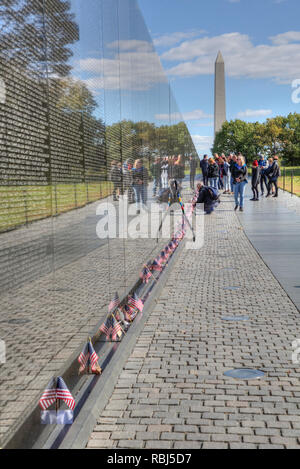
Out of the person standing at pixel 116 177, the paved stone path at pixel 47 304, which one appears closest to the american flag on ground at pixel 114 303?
the paved stone path at pixel 47 304

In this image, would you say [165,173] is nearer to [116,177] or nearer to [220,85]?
[116,177]

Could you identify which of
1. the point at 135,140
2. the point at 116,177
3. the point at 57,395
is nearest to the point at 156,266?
the point at 135,140

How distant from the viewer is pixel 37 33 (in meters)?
3.78

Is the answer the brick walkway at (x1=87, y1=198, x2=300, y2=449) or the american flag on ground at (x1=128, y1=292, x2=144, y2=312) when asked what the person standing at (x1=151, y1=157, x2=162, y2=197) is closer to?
the brick walkway at (x1=87, y1=198, x2=300, y2=449)

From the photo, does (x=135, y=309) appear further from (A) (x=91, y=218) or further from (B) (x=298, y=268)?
(B) (x=298, y=268)

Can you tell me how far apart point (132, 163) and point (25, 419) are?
18.7 ft

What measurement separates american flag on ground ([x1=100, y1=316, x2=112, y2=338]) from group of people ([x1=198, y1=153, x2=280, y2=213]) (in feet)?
48.5

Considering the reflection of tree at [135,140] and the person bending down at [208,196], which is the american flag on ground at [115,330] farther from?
the person bending down at [208,196]

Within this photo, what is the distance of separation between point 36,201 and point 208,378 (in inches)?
85.0

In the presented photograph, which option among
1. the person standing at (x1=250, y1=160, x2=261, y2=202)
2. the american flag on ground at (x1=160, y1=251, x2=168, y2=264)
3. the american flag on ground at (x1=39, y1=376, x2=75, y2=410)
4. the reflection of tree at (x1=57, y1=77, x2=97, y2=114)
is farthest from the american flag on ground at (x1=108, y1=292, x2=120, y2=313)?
the person standing at (x1=250, y1=160, x2=261, y2=202)

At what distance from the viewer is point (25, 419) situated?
11.4 ft

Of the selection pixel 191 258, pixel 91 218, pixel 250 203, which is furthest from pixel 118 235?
pixel 250 203

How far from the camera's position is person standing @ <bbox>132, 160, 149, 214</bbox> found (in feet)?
29.6

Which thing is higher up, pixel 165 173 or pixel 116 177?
Answer: pixel 116 177
